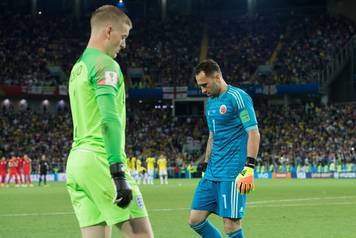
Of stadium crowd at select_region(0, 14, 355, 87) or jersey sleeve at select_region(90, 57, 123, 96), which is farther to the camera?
stadium crowd at select_region(0, 14, 355, 87)

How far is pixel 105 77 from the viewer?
16.6ft

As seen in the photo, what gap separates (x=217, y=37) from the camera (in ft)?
221

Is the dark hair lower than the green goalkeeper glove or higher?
higher

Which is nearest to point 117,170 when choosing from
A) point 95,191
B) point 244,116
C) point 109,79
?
point 95,191

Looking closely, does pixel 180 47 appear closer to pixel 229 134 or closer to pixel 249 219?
pixel 249 219

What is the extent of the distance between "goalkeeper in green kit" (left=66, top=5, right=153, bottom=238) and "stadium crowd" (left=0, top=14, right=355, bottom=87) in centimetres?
5530

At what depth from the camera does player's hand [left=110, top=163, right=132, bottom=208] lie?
485 centimetres

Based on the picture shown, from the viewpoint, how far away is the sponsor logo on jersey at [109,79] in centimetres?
504

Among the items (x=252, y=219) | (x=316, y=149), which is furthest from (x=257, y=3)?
(x=252, y=219)

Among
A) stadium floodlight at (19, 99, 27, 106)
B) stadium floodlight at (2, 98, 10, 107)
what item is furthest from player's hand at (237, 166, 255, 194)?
stadium floodlight at (19, 99, 27, 106)

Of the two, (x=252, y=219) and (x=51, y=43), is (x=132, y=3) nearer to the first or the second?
(x=51, y=43)

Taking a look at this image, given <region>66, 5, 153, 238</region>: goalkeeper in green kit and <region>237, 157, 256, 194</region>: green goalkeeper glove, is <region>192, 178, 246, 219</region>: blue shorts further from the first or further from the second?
<region>66, 5, 153, 238</region>: goalkeeper in green kit

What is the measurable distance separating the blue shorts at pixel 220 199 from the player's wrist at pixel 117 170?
12.5 ft

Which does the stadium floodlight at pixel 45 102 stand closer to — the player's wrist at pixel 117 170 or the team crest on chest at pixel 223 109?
the team crest on chest at pixel 223 109
